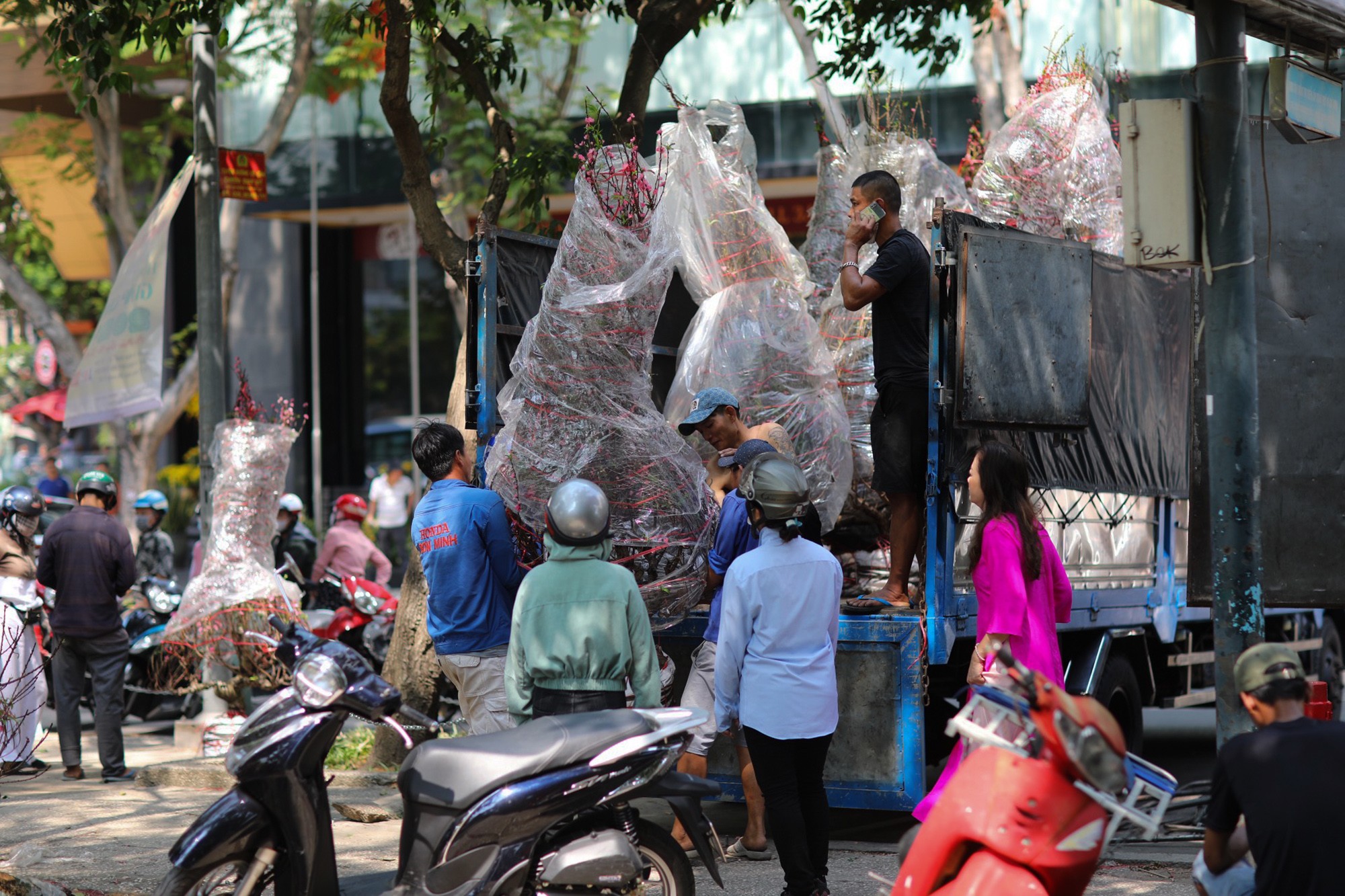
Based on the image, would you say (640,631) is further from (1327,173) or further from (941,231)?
(1327,173)

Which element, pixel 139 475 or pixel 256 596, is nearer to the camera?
pixel 256 596

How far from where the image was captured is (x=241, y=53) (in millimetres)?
16188

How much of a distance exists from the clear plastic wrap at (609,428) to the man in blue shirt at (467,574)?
1.17ft

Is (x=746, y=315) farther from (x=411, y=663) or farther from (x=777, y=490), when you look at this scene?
(x=411, y=663)

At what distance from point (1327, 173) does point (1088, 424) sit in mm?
1635

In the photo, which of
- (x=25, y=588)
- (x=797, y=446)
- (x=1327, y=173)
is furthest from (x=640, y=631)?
(x=25, y=588)

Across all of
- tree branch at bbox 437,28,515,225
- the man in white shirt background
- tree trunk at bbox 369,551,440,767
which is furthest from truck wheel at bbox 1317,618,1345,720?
the man in white shirt background

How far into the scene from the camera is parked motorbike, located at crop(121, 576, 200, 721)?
403 inches

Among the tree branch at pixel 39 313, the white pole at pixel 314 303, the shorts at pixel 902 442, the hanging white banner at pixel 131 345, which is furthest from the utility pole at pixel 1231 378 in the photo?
the white pole at pixel 314 303

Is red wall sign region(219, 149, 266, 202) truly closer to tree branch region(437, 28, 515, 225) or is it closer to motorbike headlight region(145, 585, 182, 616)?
tree branch region(437, 28, 515, 225)

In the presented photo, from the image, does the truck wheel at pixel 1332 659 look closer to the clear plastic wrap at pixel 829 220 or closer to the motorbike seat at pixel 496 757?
the clear plastic wrap at pixel 829 220

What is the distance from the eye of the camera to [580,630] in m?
4.87

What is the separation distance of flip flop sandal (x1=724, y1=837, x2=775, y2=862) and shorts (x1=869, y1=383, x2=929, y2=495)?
162cm

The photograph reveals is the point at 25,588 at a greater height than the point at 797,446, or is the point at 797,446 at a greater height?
the point at 797,446
